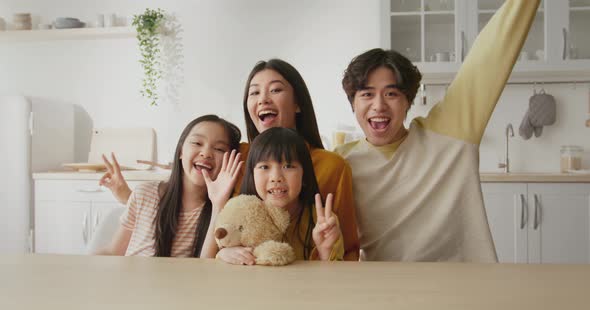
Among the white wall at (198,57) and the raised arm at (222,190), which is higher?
the white wall at (198,57)

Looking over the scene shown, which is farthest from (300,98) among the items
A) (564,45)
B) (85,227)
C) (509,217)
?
(85,227)

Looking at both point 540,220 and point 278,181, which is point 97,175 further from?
point 540,220

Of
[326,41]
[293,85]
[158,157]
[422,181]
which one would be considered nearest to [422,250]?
[422,181]

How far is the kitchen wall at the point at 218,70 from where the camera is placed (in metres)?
3.53

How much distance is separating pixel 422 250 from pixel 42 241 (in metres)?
3.05

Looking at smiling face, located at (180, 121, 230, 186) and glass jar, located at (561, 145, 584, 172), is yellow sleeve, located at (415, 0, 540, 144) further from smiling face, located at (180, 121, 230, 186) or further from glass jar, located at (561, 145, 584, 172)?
glass jar, located at (561, 145, 584, 172)

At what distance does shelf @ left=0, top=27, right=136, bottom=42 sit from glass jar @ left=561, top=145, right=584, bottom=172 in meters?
3.19

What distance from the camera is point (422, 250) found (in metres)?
1.33

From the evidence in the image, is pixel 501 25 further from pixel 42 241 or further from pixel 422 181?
pixel 42 241

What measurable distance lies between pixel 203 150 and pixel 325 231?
49cm

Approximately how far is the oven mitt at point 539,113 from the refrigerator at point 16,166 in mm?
3422

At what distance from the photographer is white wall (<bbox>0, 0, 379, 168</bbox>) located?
3.74 meters

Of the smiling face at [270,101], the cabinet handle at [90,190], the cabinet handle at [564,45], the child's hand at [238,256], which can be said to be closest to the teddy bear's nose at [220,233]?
the child's hand at [238,256]

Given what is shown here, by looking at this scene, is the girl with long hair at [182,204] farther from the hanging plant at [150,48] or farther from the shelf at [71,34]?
the shelf at [71,34]
